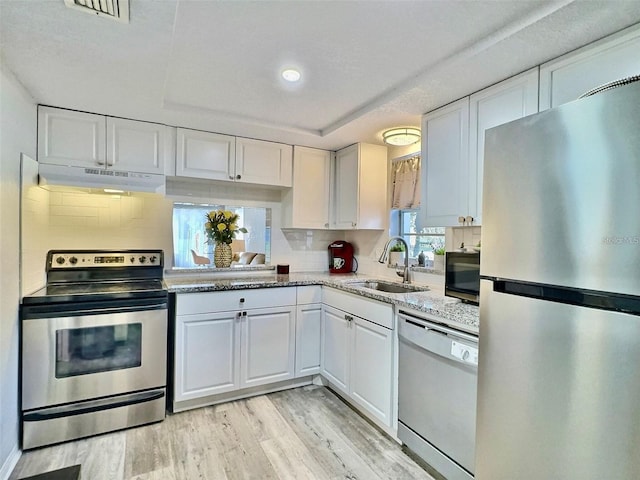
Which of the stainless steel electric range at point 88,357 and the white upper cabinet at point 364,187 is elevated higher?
the white upper cabinet at point 364,187

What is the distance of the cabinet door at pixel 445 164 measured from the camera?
2.10 m

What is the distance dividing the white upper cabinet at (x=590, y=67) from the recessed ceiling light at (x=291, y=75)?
1.27 m

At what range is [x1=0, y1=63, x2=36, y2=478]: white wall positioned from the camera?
1.74m

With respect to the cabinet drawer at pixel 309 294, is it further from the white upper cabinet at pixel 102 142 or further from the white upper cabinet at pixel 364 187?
the white upper cabinet at pixel 102 142

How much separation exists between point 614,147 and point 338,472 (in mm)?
1937

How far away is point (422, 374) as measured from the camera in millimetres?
1890

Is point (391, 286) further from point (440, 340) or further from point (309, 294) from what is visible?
point (440, 340)

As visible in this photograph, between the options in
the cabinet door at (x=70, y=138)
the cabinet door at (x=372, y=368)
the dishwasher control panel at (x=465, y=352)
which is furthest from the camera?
the cabinet door at (x=70, y=138)

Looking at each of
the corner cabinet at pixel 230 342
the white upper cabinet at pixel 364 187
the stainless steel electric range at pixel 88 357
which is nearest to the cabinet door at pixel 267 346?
the corner cabinet at pixel 230 342

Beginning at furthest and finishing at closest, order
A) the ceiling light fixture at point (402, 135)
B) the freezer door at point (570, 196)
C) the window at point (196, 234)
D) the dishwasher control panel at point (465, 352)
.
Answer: the window at point (196, 234), the ceiling light fixture at point (402, 135), the dishwasher control panel at point (465, 352), the freezer door at point (570, 196)

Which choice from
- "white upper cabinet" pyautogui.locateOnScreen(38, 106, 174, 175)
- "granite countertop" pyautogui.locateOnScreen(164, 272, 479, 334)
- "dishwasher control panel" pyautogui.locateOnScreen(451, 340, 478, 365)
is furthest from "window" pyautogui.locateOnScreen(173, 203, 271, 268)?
"dishwasher control panel" pyautogui.locateOnScreen(451, 340, 478, 365)

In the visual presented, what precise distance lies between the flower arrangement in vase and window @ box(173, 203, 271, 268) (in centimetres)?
5

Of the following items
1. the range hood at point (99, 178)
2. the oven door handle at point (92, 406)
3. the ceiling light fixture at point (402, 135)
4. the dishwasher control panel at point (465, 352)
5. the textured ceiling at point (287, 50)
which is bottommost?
the oven door handle at point (92, 406)

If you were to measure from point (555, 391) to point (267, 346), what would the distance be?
6.88 ft
